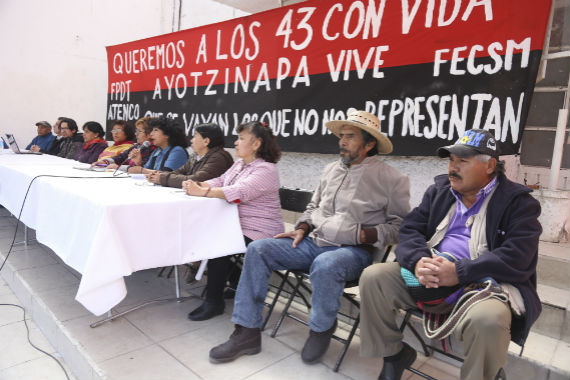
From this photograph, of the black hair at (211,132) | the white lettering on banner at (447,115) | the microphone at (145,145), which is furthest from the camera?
the microphone at (145,145)

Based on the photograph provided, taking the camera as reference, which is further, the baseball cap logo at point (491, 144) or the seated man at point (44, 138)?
the seated man at point (44, 138)

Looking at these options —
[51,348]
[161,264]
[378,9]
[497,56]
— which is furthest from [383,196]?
[51,348]

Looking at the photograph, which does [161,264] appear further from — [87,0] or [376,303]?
[87,0]

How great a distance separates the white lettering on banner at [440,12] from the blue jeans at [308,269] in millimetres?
1662

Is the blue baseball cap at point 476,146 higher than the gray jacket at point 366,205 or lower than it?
higher

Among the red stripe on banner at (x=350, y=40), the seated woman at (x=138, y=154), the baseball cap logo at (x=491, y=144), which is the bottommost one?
the seated woman at (x=138, y=154)

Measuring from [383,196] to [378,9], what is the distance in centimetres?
156

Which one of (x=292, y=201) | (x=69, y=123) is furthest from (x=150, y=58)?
(x=292, y=201)

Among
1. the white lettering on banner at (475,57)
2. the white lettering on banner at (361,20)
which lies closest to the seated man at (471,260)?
the white lettering on banner at (475,57)

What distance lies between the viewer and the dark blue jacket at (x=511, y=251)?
153 centimetres

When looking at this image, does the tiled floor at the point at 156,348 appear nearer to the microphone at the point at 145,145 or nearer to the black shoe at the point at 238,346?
the black shoe at the point at 238,346

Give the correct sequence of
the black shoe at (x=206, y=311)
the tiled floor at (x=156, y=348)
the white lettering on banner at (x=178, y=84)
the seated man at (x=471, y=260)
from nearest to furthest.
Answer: the seated man at (x=471, y=260), the tiled floor at (x=156, y=348), the black shoe at (x=206, y=311), the white lettering on banner at (x=178, y=84)

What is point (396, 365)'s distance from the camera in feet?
5.77

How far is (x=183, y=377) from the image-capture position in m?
1.79
